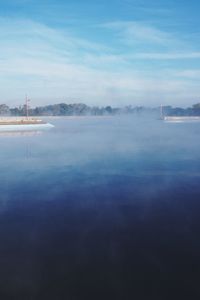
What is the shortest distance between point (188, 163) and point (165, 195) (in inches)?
332

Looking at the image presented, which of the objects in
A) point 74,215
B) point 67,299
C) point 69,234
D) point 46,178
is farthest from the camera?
point 46,178

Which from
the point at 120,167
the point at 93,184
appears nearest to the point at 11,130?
the point at 120,167

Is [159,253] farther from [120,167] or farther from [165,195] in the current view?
[120,167]

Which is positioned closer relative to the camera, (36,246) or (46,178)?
(36,246)

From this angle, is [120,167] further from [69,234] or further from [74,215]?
[69,234]

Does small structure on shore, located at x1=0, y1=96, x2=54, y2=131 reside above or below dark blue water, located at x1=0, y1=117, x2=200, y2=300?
above

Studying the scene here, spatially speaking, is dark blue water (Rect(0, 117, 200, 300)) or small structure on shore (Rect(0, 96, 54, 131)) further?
small structure on shore (Rect(0, 96, 54, 131))

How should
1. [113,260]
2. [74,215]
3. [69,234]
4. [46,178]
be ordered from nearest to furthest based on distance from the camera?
[113,260] → [69,234] → [74,215] → [46,178]

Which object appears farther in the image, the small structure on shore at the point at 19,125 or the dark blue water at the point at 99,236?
the small structure on shore at the point at 19,125

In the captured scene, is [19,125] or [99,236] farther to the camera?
[19,125]

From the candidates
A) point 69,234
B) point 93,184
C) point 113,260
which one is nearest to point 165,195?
point 93,184

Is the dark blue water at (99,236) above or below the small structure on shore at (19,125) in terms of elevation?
below

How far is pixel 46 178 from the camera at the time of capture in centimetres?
1568

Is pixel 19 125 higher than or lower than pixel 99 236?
higher
